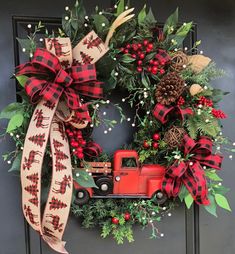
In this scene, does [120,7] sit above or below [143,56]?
above

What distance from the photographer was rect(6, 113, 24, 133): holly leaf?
0.99 metres

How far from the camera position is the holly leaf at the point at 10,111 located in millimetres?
1017

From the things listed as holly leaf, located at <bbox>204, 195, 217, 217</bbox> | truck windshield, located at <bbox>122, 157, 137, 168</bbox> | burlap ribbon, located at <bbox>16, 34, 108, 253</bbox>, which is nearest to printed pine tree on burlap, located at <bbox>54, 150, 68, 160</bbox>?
burlap ribbon, located at <bbox>16, 34, 108, 253</bbox>

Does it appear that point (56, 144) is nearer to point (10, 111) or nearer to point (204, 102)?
point (10, 111)

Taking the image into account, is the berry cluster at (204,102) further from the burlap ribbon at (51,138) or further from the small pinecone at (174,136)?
the burlap ribbon at (51,138)

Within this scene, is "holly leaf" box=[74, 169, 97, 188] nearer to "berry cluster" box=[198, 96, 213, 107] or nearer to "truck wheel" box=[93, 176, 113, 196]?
"truck wheel" box=[93, 176, 113, 196]

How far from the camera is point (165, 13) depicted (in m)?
1.25

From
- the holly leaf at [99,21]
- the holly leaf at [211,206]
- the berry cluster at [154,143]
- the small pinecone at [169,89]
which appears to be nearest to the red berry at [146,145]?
the berry cluster at [154,143]

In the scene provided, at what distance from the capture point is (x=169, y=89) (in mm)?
1051

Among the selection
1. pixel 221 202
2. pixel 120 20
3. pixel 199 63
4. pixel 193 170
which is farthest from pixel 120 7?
pixel 221 202

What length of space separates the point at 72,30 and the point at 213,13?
1.71ft

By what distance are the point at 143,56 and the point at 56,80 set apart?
0.26 metres

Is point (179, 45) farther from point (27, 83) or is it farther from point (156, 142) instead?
point (27, 83)

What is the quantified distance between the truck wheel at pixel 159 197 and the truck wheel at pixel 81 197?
197 millimetres
